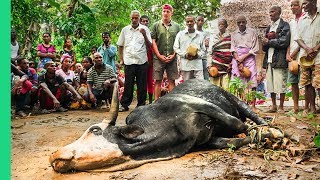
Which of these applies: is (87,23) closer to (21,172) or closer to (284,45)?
(284,45)

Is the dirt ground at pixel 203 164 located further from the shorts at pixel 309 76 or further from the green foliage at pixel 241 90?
the green foliage at pixel 241 90

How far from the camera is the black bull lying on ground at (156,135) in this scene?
2984 millimetres

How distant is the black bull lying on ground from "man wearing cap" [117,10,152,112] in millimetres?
2330

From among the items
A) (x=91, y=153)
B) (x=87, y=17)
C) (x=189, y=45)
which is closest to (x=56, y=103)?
(x=189, y=45)

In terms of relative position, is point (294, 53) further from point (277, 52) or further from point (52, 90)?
point (52, 90)

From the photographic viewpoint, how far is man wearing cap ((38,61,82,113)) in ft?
22.5

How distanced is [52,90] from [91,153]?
4330 mm

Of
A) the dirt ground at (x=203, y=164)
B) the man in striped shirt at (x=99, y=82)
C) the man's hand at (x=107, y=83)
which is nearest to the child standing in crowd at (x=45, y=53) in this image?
the man in striped shirt at (x=99, y=82)

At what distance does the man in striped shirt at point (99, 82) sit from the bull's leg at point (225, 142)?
3.67 m

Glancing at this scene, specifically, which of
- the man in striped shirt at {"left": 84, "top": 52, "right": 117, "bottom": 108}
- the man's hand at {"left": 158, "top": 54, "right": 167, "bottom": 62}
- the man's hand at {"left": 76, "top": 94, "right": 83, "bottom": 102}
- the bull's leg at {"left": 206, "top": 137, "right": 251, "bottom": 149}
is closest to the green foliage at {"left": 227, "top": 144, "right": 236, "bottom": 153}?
the bull's leg at {"left": 206, "top": 137, "right": 251, "bottom": 149}

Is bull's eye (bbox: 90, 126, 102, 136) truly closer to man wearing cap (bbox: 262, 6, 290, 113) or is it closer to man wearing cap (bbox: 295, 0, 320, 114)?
man wearing cap (bbox: 295, 0, 320, 114)

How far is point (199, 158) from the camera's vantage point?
11.5 ft

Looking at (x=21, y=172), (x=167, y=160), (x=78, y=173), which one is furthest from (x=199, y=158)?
(x=21, y=172)

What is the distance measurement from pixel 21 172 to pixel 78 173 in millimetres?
623
